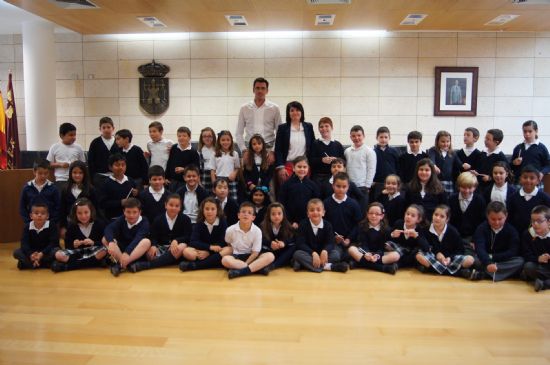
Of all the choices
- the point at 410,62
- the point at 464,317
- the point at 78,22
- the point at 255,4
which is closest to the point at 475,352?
the point at 464,317

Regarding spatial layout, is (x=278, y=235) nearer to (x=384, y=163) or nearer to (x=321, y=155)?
(x=321, y=155)

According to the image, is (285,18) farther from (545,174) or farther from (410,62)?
(545,174)

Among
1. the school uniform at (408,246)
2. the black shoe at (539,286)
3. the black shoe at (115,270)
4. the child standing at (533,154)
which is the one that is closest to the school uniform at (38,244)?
the black shoe at (115,270)

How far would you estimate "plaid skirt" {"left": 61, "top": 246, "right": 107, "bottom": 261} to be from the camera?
4.14m

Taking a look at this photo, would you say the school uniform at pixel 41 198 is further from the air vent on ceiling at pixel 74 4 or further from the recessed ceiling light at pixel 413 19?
the recessed ceiling light at pixel 413 19

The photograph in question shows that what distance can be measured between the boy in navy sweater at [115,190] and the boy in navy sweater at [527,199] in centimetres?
386

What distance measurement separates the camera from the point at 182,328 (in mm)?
2703

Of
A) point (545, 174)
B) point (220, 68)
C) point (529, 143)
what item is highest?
point (220, 68)

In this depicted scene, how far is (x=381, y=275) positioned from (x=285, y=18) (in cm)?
415

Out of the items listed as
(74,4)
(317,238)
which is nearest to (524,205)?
(317,238)

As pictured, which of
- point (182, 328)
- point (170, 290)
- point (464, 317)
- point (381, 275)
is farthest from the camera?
point (381, 275)

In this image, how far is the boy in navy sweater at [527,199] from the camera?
167 inches

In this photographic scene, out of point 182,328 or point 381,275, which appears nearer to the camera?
point 182,328

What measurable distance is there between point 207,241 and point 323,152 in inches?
66.4
